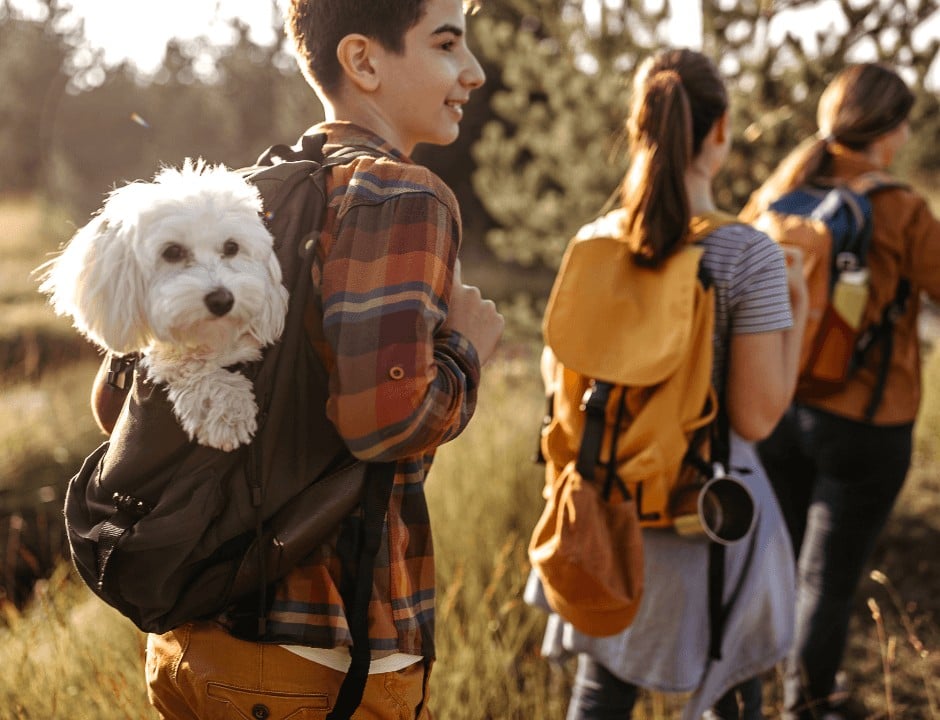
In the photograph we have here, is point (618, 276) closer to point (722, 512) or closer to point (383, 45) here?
A: point (722, 512)

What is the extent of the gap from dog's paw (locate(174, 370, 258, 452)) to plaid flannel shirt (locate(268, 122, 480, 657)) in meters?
0.12

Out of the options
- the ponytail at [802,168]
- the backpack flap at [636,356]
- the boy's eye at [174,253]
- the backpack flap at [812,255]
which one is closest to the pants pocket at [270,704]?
the boy's eye at [174,253]

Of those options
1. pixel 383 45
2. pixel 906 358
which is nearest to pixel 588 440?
pixel 383 45

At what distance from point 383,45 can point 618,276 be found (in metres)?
0.88

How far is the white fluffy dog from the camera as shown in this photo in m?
1.07

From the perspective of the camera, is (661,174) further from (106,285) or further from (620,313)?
(106,285)

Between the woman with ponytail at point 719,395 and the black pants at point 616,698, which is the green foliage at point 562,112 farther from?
the black pants at point 616,698

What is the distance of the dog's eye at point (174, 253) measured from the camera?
1085 mm

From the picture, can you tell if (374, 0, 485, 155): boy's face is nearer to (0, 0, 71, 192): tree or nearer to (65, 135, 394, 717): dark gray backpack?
(65, 135, 394, 717): dark gray backpack

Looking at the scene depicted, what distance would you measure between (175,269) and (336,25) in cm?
52

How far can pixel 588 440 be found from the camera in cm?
191

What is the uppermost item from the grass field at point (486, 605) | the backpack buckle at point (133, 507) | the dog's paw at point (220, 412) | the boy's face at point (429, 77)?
the boy's face at point (429, 77)

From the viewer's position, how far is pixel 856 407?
8.46 feet

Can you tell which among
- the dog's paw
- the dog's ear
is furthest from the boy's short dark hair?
the dog's paw
